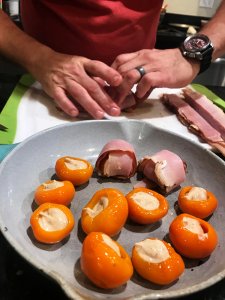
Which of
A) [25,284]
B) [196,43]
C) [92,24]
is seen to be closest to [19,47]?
[92,24]

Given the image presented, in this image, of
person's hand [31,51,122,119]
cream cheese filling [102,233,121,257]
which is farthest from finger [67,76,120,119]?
cream cheese filling [102,233,121,257]

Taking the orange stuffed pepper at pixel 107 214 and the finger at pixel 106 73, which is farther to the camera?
the finger at pixel 106 73

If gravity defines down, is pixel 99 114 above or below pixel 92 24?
below

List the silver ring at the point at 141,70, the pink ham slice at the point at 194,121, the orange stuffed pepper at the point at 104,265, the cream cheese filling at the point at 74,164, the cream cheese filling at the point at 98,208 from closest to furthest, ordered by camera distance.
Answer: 1. the orange stuffed pepper at the point at 104,265
2. the cream cheese filling at the point at 98,208
3. the cream cheese filling at the point at 74,164
4. the pink ham slice at the point at 194,121
5. the silver ring at the point at 141,70

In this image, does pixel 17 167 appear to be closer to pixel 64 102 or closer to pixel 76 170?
pixel 76 170

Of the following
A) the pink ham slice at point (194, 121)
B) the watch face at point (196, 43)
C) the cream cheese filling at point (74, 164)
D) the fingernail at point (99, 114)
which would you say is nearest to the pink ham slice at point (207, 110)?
the pink ham slice at point (194, 121)

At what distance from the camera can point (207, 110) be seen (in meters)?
0.92

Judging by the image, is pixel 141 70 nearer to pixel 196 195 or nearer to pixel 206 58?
pixel 206 58

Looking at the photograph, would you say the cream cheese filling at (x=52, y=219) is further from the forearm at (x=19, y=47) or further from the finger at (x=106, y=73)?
the forearm at (x=19, y=47)

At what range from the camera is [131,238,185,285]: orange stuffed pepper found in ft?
1.55

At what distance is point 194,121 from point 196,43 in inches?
11.0

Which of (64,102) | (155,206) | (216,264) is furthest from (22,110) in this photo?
(216,264)

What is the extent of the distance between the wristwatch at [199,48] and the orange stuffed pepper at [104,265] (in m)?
0.71

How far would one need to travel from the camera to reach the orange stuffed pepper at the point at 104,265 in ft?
1.47
